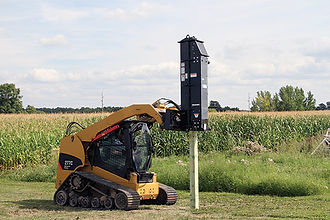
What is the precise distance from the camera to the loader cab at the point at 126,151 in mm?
11297

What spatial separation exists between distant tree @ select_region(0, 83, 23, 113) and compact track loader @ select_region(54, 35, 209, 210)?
4891cm

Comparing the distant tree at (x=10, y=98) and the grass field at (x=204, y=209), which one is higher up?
the distant tree at (x=10, y=98)

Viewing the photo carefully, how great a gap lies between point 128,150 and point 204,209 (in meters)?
2.20

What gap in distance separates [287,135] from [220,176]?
41.7 feet

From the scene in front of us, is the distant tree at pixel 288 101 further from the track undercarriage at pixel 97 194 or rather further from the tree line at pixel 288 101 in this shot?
the track undercarriage at pixel 97 194

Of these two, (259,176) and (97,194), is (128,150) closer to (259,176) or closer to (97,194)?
(97,194)

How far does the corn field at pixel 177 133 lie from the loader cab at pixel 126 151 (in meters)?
9.22

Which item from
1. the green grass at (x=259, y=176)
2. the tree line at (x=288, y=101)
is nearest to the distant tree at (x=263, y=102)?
the tree line at (x=288, y=101)

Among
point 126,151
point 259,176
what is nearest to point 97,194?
point 126,151

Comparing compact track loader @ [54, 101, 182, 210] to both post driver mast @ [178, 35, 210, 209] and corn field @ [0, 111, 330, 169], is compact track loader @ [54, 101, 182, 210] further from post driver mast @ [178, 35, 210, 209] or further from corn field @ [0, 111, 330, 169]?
corn field @ [0, 111, 330, 169]

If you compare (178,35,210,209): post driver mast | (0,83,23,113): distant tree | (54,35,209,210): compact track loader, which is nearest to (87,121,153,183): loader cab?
(54,35,209,210): compact track loader

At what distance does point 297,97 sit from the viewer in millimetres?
65125

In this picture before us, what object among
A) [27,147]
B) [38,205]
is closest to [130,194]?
[38,205]

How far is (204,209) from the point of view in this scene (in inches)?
430
